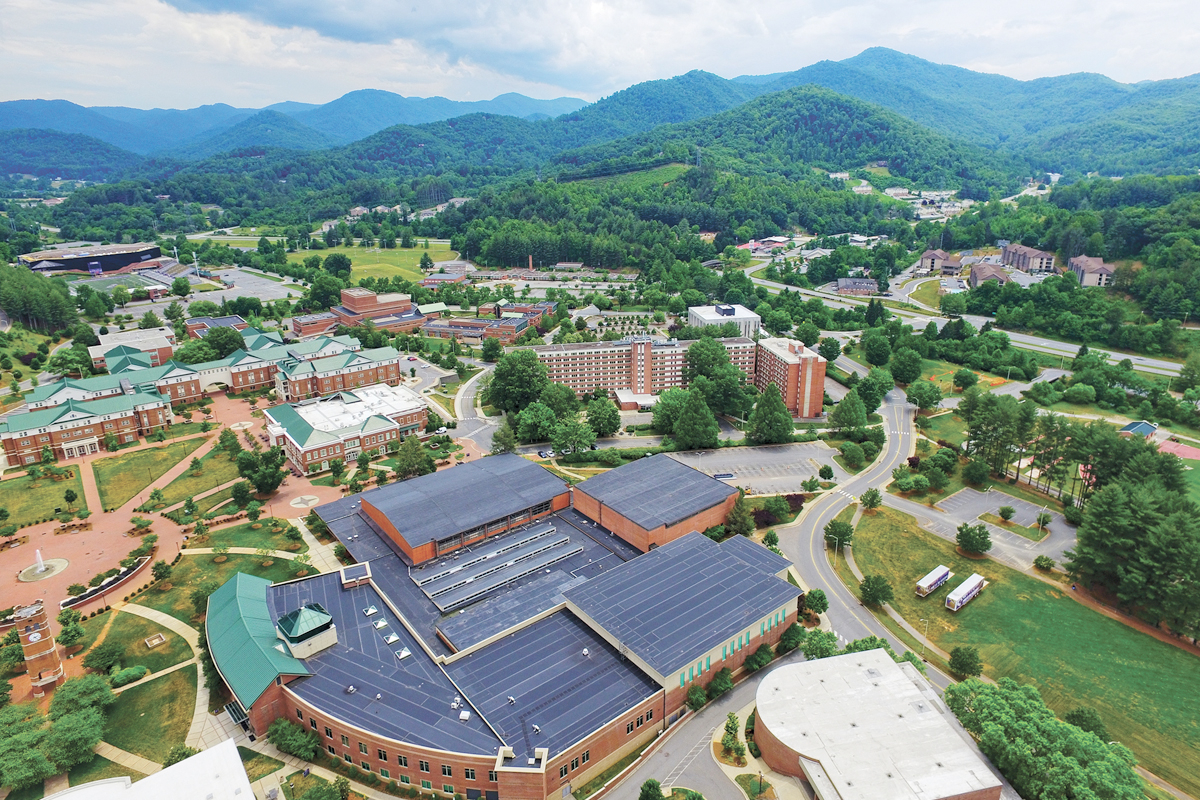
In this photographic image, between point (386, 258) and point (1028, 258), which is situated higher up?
point (1028, 258)

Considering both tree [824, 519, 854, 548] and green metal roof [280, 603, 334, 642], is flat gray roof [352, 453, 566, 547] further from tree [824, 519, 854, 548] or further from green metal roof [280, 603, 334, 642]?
tree [824, 519, 854, 548]


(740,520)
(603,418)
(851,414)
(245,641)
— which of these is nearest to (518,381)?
(603,418)

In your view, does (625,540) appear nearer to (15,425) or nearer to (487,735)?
(487,735)

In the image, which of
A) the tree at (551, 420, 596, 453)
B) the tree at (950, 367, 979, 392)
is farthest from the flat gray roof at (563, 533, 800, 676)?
the tree at (950, 367, 979, 392)

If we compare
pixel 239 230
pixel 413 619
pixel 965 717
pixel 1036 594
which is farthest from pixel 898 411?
pixel 239 230

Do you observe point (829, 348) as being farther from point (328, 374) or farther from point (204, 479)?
point (204, 479)

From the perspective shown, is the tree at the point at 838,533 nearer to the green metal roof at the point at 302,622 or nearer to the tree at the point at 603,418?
the tree at the point at 603,418

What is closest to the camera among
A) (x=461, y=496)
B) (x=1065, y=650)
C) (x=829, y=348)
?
(x=1065, y=650)

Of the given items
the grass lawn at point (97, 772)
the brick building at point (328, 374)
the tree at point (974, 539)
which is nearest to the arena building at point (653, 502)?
the tree at point (974, 539)
